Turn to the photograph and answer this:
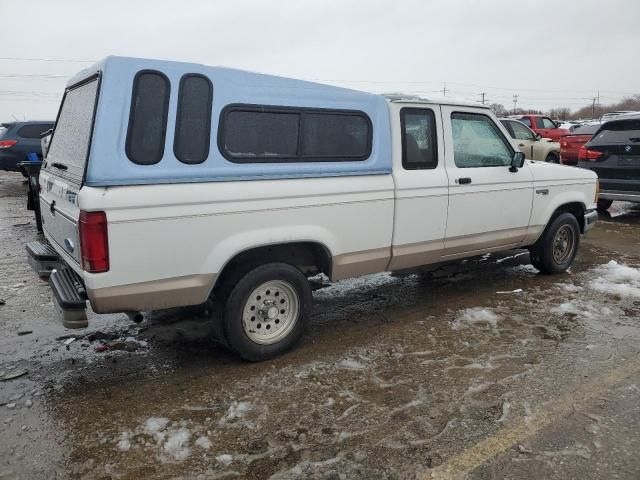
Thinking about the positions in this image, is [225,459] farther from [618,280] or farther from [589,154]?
[589,154]

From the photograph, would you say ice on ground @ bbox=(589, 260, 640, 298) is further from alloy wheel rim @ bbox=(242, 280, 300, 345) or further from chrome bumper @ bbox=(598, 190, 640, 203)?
alloy wheel rim @ bbox=(242, 280, 300, 345)

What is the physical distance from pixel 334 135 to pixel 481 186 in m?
1.73

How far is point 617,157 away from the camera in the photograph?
9297 mm

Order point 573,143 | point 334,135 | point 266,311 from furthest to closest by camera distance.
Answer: point 573,143 < point 334,135 < point 266,311

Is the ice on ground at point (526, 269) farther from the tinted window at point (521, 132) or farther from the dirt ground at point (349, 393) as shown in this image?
the tinted window at point (521, 132)

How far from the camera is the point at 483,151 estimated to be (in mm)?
5199

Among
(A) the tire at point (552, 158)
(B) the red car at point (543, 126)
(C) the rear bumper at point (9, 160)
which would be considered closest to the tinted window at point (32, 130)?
(C) the rear bumper at point (9, 160)

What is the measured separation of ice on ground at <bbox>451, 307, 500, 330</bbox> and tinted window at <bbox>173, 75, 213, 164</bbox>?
271 cm

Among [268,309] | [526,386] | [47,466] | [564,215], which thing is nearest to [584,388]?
[526,386]

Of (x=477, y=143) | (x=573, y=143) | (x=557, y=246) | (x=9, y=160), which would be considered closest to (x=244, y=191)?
(x=477, y=143)

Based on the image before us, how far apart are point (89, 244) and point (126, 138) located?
2.28ft

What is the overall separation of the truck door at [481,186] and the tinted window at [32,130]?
512 inches

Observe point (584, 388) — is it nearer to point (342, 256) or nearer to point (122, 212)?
point (342, 256)

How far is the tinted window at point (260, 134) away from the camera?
366 cm
